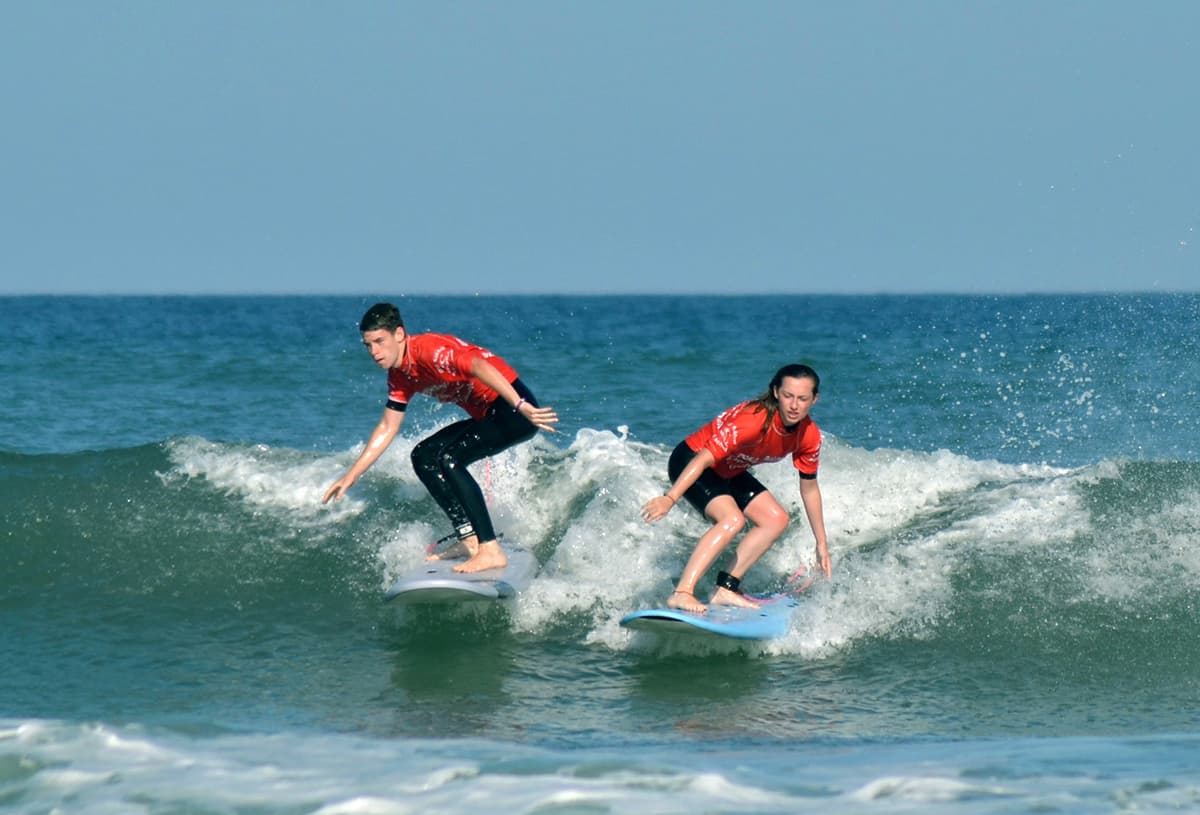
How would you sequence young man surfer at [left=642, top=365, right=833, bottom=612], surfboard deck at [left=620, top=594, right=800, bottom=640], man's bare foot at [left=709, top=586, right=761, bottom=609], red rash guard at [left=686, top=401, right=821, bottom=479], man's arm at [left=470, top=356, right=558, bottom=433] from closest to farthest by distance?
surfboard deck at [left=620, top=594, right=800, bottom=640] < young man surfer at [left=642, top=365, right=833, bottom=612] < red rash guard at [left=686, top=401, right=821, bottom=479] < man's bare foot at [left=709, top=586, right=761, bottom=609] < man's arm at [left=470, top=356, right=558, bottom=433]

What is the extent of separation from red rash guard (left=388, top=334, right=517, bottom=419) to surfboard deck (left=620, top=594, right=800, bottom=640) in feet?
5.83

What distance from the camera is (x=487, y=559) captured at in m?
8.46

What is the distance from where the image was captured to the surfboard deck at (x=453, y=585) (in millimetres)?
7949

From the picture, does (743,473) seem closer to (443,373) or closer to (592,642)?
(592,642)

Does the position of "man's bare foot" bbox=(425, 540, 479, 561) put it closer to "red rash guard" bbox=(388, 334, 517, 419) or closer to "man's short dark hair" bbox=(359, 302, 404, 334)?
"red rash guard" bbox=(388, 334, 517, 419)

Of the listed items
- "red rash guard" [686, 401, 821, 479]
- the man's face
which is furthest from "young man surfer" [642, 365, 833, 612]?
the man's face

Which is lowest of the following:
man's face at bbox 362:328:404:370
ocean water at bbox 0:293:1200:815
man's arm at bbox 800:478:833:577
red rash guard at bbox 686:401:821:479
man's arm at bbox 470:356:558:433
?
ocean water at bbox 0:293:1200:815

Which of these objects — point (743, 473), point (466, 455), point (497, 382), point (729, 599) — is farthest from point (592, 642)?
point (497, 382)

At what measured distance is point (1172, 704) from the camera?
675cm

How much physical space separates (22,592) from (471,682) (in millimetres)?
3664

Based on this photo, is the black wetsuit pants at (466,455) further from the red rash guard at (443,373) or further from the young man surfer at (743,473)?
the young man surfer at (743,473)

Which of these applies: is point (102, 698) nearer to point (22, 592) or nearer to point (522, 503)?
point (22, 592)

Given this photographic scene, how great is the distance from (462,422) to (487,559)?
35.3 inches

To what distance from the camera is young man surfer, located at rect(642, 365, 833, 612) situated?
24.8 feet
